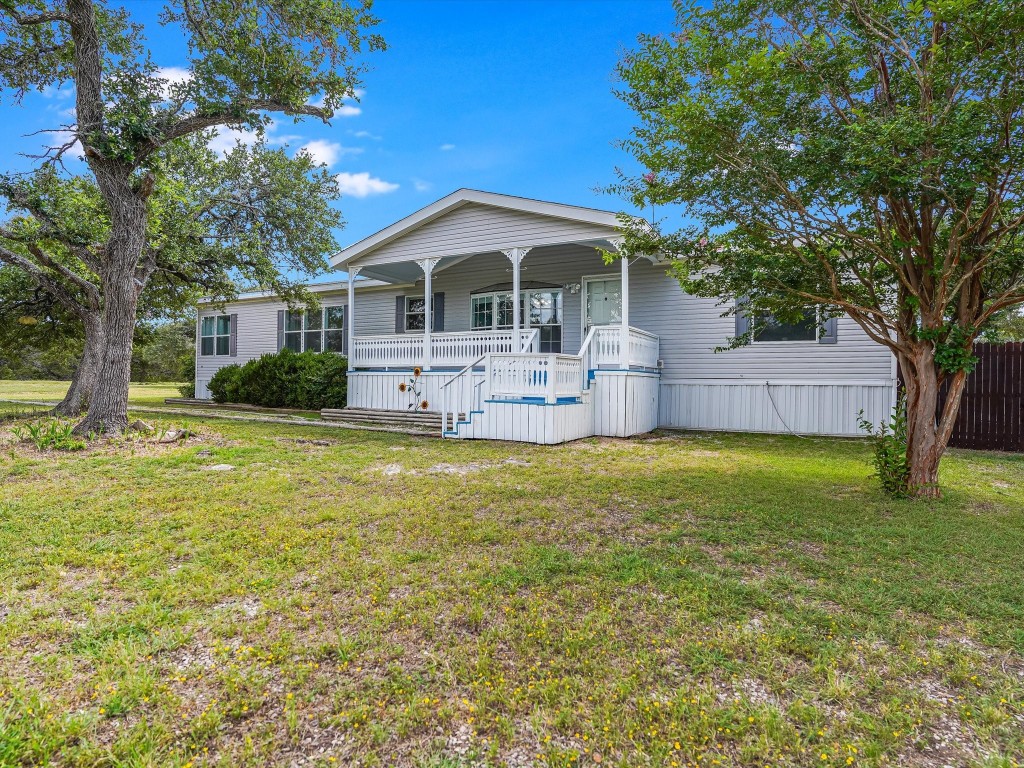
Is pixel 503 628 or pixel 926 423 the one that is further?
pixel 926 423

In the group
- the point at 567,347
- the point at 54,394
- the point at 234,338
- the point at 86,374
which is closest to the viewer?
the point at 86,374

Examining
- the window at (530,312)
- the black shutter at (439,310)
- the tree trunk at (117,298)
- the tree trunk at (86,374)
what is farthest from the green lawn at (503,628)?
the black shutter at (439,310)

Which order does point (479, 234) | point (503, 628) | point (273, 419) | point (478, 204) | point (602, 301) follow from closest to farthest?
point (503, 628) < point (273, 419) < point (478, 204) < point (479, 234) < point (602, 301)

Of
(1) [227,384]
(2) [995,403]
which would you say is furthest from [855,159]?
(1) [227,384]

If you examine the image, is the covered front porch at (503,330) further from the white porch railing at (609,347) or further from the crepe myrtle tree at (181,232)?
the crepe myrtle tree at (181,232)

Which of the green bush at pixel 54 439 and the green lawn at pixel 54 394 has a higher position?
the green lawn at pixel 54 394

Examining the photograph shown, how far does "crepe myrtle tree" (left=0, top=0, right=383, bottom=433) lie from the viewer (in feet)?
25.9

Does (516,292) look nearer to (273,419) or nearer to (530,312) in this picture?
(530,312)

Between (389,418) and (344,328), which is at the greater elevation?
(344,328)

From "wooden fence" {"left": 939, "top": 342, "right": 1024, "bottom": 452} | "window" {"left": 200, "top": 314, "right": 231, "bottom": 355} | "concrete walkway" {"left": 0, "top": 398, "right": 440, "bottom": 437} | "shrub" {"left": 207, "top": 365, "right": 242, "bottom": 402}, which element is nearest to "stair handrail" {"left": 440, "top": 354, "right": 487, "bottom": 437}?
"concrete walkway" {"left": 0, "top": 398, "right": 440, "bottom": 437}

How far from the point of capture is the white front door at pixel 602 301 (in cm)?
1259

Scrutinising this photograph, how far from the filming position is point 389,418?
11414 millimetres

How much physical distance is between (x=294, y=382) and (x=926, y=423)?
12.9m

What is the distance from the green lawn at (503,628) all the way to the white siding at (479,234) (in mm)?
6976
